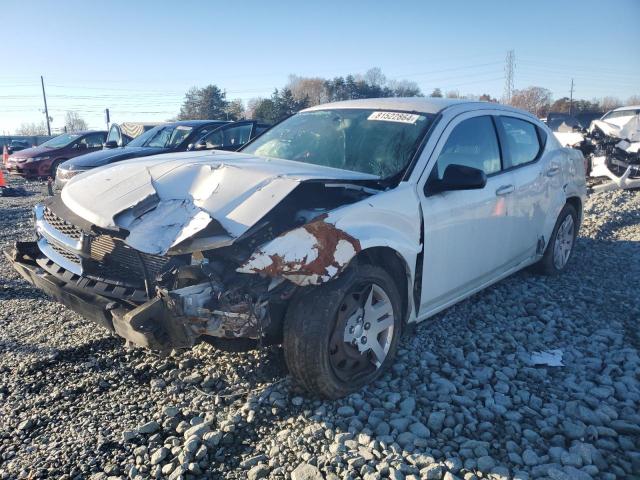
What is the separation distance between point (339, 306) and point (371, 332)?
393 mm

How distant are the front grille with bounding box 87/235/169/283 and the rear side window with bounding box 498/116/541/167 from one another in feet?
9.96

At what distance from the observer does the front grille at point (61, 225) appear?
322 cm

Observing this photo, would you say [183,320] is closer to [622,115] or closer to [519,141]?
[519,141]

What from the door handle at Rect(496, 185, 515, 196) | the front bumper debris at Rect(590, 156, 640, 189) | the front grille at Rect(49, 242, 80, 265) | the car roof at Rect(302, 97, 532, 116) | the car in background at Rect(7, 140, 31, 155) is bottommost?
the car in background at Rect(7, 140, 31, 155)

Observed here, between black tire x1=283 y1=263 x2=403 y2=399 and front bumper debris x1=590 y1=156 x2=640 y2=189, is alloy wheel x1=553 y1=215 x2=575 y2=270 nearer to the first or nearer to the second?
black tire x1=283 y1=263 x2=403 y2=399

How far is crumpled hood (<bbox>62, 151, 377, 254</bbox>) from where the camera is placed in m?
2.72

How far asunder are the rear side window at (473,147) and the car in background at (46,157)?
14.8 meters

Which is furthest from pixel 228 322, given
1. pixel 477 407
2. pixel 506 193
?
pixel 506 193

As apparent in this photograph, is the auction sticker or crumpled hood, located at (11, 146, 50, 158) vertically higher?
the auction sticker

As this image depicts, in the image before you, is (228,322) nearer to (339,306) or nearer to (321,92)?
(339,306)

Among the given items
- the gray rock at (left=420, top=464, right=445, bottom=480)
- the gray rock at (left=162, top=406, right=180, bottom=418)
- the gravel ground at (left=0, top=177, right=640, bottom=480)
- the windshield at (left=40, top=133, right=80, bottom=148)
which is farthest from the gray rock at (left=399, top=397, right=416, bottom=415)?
the windshield at (left=40, top=133, right=80, bottom=148)

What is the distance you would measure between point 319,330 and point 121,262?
122 cm

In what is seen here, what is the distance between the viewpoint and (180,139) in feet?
33.1

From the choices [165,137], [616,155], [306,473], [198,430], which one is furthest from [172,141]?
[616,155]
